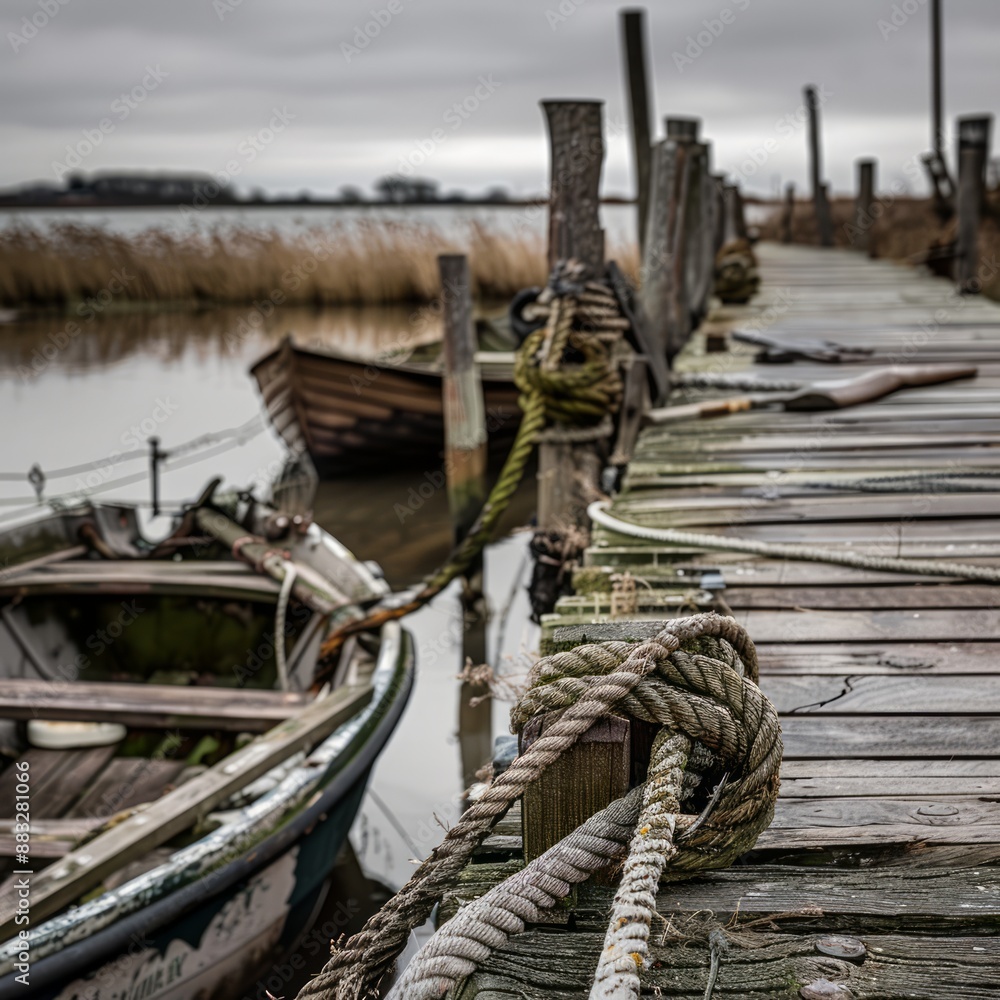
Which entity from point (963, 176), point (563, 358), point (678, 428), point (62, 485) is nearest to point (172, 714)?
point (563, 358)

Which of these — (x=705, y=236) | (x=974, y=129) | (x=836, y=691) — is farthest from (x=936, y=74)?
(x=836, y=691)

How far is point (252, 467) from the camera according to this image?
12.1 metres

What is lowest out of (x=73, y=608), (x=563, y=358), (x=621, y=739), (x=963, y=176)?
(x=73, y=608)

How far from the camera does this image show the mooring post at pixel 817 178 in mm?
20047

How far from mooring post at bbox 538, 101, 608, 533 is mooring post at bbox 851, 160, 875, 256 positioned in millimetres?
14486

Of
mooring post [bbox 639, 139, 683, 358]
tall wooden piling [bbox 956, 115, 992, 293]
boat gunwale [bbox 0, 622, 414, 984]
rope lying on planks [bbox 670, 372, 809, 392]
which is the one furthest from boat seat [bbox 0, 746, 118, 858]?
tall wooden piling [bbox 956, 115, 992, 293]

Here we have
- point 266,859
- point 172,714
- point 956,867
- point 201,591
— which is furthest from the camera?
point 201,591

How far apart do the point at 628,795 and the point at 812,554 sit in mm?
1614

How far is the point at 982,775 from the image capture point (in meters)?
1.83

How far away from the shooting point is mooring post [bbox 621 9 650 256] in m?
9.86

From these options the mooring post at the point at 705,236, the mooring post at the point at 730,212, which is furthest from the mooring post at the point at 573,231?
the mooring post at the point at 730,212

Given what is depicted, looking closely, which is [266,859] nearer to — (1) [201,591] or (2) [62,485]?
(1) [201,591]

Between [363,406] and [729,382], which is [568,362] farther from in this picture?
[363,406]

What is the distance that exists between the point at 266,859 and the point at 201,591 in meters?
2.14
